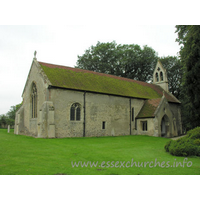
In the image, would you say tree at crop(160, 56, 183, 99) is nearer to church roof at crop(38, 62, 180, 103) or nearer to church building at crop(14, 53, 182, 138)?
church roof at crop(38, 62, 180, 103)

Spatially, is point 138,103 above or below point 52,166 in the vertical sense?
above

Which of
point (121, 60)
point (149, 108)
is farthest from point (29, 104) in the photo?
point (121, 60)

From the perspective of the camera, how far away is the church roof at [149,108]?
29094mm

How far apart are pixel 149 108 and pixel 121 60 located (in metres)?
24.4

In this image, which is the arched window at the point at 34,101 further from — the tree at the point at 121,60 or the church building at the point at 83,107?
the tree at the point at 121,60

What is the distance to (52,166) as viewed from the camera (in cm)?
893

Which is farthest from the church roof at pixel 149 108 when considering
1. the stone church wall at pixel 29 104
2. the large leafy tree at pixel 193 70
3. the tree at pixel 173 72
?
the tree at pixel 173 72

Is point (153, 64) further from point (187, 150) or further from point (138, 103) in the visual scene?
point (187, 150)

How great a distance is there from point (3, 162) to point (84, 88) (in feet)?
56.2

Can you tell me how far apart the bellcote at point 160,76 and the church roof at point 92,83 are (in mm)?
4983

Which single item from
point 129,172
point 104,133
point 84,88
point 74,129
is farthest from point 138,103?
point 129,172

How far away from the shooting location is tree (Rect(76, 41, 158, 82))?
52219 mm

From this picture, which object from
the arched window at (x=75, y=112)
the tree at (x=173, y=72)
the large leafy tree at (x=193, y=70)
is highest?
the tree at (x=173, y=72)

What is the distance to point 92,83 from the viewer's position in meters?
28.1
